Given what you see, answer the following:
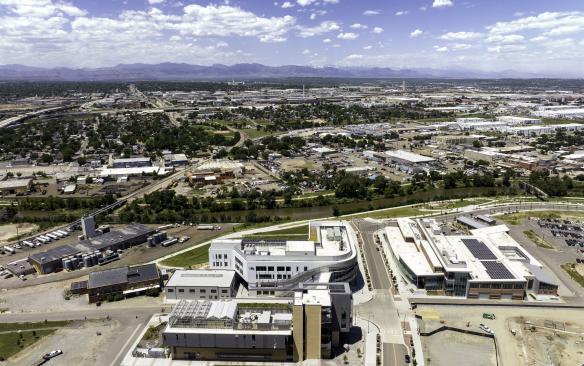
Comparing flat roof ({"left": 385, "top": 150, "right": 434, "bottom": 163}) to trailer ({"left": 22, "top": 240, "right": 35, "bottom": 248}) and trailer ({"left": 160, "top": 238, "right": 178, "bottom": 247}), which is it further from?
trailer ({"left": 22, "top": 240, "right": 35, "bottom": 248})

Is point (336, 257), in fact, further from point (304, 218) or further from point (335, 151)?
point (335, 151)

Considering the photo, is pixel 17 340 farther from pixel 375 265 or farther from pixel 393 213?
pixel 393 213

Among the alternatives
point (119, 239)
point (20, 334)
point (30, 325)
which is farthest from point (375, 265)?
point (20, 334)

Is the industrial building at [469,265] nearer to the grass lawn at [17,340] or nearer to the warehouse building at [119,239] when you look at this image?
the warehouse building at [119,239]

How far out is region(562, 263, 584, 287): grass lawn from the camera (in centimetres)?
2791

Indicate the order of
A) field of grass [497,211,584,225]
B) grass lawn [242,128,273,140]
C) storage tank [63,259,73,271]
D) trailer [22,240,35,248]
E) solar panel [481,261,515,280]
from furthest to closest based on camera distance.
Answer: grass lawn [242,128,273,140] < field of grass [497,211,584,225] < trailer [22,240,35,248] < storage tank [63,259,73,271] < solar panel [481,261,515,280]

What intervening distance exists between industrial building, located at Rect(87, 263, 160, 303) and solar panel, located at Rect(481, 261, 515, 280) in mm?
21004

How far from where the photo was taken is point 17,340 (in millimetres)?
22031

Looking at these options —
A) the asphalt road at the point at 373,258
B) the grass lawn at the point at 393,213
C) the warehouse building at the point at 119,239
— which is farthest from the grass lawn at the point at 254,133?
the warehouse building at the point at 119,239

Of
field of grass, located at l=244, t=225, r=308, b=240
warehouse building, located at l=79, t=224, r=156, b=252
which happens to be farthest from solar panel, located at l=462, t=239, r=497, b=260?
warehouse building, located at l=79, t=224, r=156, b=252

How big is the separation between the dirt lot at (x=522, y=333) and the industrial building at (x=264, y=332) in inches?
199

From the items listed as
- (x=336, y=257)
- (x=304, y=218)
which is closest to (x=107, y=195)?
(x=304, y=218)

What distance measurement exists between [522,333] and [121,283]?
23.2 meters

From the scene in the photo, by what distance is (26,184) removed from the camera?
5150cm
